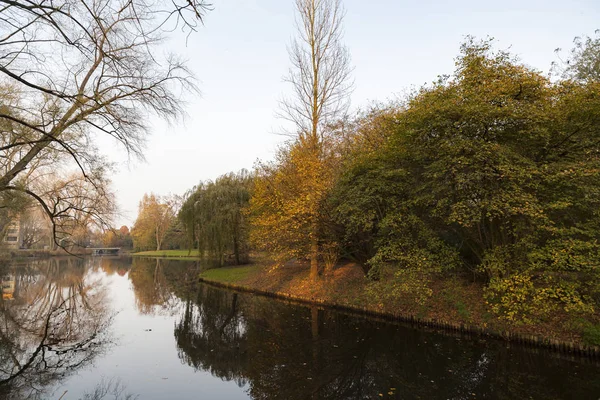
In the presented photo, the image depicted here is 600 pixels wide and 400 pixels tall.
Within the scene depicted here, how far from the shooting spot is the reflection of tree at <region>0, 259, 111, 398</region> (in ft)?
25.4

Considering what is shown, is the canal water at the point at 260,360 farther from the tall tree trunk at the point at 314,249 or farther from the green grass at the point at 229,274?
the green grass at the point at 229,274

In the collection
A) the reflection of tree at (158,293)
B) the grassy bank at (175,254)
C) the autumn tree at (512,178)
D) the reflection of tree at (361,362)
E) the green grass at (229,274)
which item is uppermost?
the autumn tree at (512,178)

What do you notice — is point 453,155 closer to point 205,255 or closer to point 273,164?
point 273,164

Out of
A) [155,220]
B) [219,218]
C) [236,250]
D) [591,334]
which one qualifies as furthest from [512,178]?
[155,220]

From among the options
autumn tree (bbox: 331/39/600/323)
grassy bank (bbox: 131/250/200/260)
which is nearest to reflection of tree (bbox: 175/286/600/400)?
autumn tree (bbox: 331/39/600/323)

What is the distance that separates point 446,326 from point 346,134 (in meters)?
10.4

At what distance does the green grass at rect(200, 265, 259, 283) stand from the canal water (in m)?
9.36

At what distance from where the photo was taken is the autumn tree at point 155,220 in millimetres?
67562

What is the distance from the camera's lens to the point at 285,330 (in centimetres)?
1184

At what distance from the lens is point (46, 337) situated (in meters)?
11.0

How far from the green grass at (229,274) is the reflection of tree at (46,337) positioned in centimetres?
767

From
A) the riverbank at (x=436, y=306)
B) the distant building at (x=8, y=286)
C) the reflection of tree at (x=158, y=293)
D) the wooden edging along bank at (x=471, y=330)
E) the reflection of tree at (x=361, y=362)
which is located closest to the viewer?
the reflection of tree at (x=361, y=362)

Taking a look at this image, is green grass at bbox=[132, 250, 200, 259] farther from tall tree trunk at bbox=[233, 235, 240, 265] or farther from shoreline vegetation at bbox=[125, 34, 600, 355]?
shoreline vegetation at bbox=[125, 34, 600, 355]

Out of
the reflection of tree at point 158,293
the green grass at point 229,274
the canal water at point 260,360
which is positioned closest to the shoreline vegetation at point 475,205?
the canal water at point 260,360
